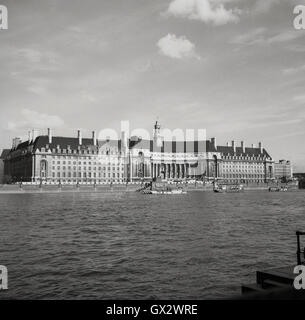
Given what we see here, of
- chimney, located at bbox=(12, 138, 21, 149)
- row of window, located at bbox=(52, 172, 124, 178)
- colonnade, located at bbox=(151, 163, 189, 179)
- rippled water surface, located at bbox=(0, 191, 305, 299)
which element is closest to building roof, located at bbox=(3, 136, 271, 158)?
chimney, located at bbox=(12, 138, 21, 149)

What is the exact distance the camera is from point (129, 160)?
441ft


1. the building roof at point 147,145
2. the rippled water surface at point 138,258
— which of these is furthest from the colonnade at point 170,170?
the rippled water surface at point 138,258

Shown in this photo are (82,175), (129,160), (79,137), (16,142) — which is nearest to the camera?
(82,175)

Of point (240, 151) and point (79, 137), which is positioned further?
point (240, 151)

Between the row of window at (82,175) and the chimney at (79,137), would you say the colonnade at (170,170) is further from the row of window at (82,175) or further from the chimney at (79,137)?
the chimney at (79,137)

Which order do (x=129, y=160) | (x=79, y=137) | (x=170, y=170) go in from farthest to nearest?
1. (x=170, y=170)
2. (x=129, y=160)
3. (x=79, y=137)

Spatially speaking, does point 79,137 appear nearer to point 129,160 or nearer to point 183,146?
point 129,160

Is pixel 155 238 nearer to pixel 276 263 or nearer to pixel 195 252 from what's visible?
pixel 195 252

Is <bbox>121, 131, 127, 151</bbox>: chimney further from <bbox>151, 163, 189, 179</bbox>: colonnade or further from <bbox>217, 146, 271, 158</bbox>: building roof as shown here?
<bbox>217, 146, 271, 158</bbox>: building roof

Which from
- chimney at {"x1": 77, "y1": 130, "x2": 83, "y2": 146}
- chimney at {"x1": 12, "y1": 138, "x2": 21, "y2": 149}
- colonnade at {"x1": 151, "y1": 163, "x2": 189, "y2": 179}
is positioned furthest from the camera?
colonnade at {"x1": 151, "y1": 163, "x2": 189, "y2": 179}

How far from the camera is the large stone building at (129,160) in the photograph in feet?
394

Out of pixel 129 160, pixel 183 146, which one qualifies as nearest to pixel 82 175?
pixel 129 160

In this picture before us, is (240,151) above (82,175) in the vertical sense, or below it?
above

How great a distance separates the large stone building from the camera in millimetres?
120000
